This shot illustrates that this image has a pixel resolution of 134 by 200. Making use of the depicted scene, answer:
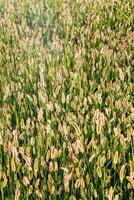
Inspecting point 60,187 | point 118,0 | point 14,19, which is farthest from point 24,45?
point 60,187

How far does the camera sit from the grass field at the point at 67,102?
170cm

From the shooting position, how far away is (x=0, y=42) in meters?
3.08

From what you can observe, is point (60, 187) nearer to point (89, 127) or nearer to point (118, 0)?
point (89, 127)

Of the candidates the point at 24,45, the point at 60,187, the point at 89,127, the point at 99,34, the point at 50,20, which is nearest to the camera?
the point at 60,187

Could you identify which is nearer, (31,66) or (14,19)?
(31,66)

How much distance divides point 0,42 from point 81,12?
38.3 inches

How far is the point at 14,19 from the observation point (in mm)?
3738

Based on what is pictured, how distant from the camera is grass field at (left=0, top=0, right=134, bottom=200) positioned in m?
1.70

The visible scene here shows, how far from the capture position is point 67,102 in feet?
7.15

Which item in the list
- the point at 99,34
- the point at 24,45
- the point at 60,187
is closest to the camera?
the point at 60,187

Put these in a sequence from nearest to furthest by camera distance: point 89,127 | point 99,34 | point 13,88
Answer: point 89,127 → point 13,88 → point 99,34

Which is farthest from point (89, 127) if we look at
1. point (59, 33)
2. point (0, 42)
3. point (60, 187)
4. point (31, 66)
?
point (59, 33)

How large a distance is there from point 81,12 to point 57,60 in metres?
1.14

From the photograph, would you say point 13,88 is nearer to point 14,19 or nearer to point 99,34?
point 99,34
